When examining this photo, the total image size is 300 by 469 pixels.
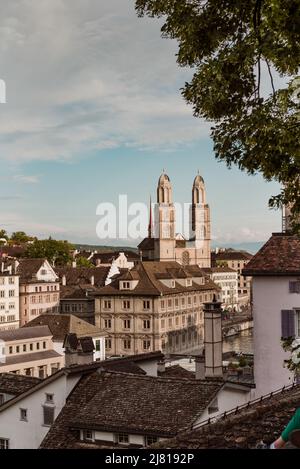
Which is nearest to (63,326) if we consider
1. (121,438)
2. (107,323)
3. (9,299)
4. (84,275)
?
(107,323)

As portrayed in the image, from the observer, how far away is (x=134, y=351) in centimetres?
7438

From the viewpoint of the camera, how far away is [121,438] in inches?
576

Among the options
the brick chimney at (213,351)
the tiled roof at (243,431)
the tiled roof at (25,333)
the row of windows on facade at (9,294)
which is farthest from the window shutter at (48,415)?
the row of windows on facade at (9,294)

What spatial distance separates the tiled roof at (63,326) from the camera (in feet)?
204

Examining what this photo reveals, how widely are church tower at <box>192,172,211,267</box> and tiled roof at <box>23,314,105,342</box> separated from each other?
8548cm

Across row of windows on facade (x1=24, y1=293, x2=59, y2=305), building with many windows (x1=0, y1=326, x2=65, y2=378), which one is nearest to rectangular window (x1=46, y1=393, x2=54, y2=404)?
building with many windows (x1=0, y1=326, x2=65, y2=378)

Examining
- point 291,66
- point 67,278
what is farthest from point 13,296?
point 291,66

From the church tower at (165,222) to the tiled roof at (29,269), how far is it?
5079 cm

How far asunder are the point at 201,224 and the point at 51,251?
46189mm

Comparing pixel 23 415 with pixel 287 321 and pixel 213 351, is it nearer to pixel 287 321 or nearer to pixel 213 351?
pixel 213 351

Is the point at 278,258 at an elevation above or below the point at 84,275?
below
